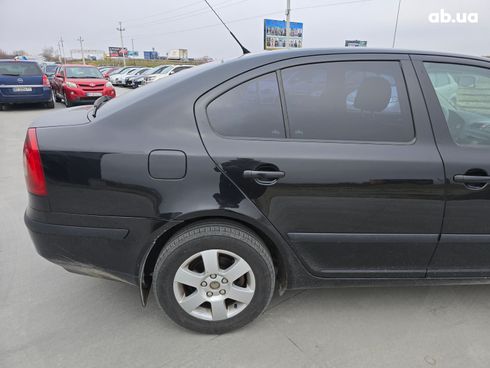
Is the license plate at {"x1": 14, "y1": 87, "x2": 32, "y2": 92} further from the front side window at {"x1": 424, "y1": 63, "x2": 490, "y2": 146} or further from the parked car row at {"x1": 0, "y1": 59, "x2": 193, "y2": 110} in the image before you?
the front side window at {"x1": 424, "y1": 63, "x2": 490, "y2": 146}

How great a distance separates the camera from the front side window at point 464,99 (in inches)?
86.5

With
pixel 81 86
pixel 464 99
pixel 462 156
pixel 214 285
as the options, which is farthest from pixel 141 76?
pixel 462 156

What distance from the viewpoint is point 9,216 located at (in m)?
3.91

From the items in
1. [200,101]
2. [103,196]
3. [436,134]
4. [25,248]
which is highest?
[200,101]

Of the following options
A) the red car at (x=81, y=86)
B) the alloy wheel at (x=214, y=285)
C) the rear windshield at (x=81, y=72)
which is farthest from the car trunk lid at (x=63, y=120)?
the rear windshield at (x=81, y=72)

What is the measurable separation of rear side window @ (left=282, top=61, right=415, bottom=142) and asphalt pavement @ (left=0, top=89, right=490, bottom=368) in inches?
45.5

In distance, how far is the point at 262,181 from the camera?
2012mm

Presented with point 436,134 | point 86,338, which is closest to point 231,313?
point 86,338

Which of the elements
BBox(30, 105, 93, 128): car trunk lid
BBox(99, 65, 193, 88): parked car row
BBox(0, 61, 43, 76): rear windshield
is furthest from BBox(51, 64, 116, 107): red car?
BBox(30, 105, 93, 128): car trunk lid

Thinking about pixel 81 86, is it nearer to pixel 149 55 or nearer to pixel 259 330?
pixel 259 330

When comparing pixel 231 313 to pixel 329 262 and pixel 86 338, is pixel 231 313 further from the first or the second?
pixel 86 338

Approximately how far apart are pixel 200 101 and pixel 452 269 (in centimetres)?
179

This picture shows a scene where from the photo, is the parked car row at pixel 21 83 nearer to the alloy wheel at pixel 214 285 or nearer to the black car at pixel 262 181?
the black car at pixel 262 181

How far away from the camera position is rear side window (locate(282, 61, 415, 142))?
2.09 meters
